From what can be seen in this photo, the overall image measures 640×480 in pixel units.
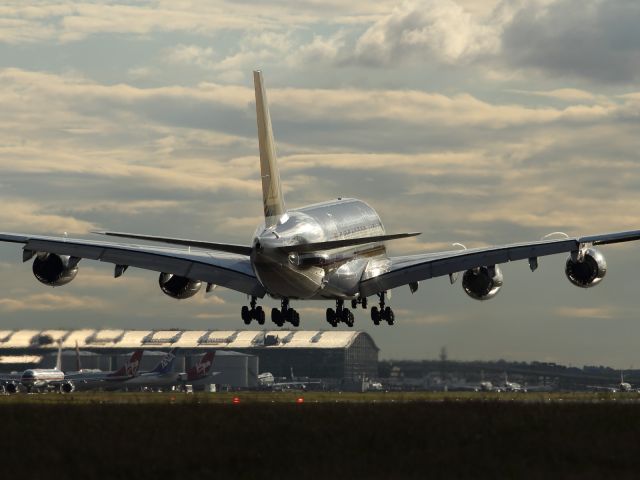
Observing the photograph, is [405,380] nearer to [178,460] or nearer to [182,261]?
[182,261]

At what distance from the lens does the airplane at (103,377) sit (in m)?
124

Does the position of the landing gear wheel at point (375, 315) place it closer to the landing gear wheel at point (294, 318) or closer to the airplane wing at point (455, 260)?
the airplane wing at point (455, 260)

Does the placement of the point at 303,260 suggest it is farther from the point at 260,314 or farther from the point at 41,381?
the point at 41,381

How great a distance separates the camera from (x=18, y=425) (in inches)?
1524

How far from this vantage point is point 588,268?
231 ft

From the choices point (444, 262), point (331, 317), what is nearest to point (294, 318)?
point (331, 317)

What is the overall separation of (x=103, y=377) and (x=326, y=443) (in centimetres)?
9518

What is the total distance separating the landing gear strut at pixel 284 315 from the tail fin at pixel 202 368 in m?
56.7

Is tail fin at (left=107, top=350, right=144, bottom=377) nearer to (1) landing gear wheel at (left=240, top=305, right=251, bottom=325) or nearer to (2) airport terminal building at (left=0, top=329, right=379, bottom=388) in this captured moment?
(2) airport terminal building at (left=0, top=329, right=379, bottom=388)

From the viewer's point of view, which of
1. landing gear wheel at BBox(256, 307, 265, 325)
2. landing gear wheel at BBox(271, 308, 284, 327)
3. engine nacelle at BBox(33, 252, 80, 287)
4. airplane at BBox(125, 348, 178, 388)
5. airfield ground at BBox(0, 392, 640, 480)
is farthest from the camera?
airplane at BBox(125, 348, 178, 388)

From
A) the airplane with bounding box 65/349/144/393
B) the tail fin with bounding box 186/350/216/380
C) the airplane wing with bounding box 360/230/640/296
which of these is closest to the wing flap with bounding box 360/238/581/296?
the airplane wing with bounding box 360/230/640/296

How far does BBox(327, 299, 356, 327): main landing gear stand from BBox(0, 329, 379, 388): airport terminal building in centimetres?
4990

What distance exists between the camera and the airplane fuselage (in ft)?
210

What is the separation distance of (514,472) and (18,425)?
15.8 metres
